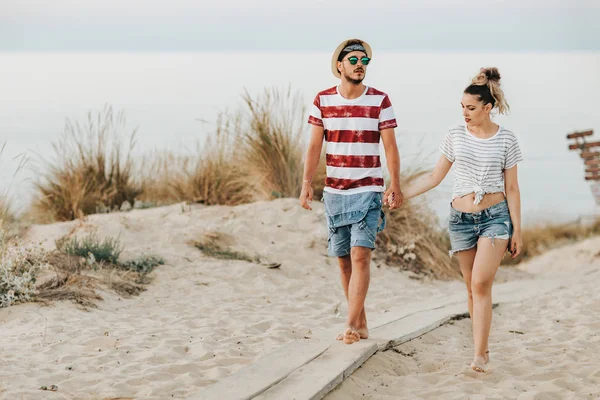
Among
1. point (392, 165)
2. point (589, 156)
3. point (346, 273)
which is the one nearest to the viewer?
point (392, 165)

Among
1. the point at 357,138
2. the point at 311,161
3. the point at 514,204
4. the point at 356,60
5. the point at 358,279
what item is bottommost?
the point at 358,279

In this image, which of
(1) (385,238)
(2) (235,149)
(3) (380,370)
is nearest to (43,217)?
(2) (235,149)

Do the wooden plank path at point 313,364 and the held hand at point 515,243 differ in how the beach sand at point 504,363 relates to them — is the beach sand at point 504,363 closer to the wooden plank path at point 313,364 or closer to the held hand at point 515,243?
the wooden plank path at point 313,364

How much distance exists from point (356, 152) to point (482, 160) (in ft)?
2.53

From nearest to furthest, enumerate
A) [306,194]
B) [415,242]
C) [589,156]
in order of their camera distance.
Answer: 1. [306,194]
2. [415,242]
3. [589,156]

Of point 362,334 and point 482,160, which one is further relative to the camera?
point 362,334

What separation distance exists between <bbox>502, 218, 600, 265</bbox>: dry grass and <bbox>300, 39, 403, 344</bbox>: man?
11.6m

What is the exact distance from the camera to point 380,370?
488 cm

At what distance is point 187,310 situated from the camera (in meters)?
6.54

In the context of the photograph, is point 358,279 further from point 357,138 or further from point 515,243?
point 515,243

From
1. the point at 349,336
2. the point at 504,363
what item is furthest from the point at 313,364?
the point at 504,363

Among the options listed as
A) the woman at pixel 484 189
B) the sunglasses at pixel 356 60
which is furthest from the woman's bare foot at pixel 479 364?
the sunglasses at pixel 356 60

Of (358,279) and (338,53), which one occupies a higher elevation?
(338,53)

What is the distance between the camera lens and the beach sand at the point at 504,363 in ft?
15.0
